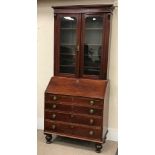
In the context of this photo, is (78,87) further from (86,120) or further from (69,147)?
(69,147)

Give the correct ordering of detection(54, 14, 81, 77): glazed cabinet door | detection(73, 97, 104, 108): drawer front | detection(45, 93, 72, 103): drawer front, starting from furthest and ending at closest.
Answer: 1. detection(54, 14, 81, 77): glazed cabinet door
2. detection(45, 93, 72, 103): drawer front
3. detection(73, 97, 104, 108): drawer front

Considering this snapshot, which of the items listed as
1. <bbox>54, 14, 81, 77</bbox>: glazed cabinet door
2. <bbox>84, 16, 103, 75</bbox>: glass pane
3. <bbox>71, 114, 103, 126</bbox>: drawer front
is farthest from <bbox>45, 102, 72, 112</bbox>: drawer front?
<bbox>84, 16, 103, 75</bbox>: glass pane

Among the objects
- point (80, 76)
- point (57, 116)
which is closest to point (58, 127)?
point (57, 116)

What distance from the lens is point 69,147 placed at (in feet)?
10.6

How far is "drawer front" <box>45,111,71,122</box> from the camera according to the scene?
126 inches

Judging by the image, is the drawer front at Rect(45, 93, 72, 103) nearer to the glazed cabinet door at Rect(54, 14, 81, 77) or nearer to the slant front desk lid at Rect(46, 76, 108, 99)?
the slant front desk lid at Rect(46, 76, 108, 99)

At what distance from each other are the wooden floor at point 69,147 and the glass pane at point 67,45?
3.56ft

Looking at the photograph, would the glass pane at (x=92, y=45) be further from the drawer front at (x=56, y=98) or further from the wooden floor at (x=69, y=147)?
→ the wooden floor at (x=69, y=147)

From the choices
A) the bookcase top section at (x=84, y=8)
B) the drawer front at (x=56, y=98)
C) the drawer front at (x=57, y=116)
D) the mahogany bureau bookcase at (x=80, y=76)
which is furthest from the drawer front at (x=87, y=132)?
the bookcase top section at (x=84, y=8)

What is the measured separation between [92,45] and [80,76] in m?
0.49
